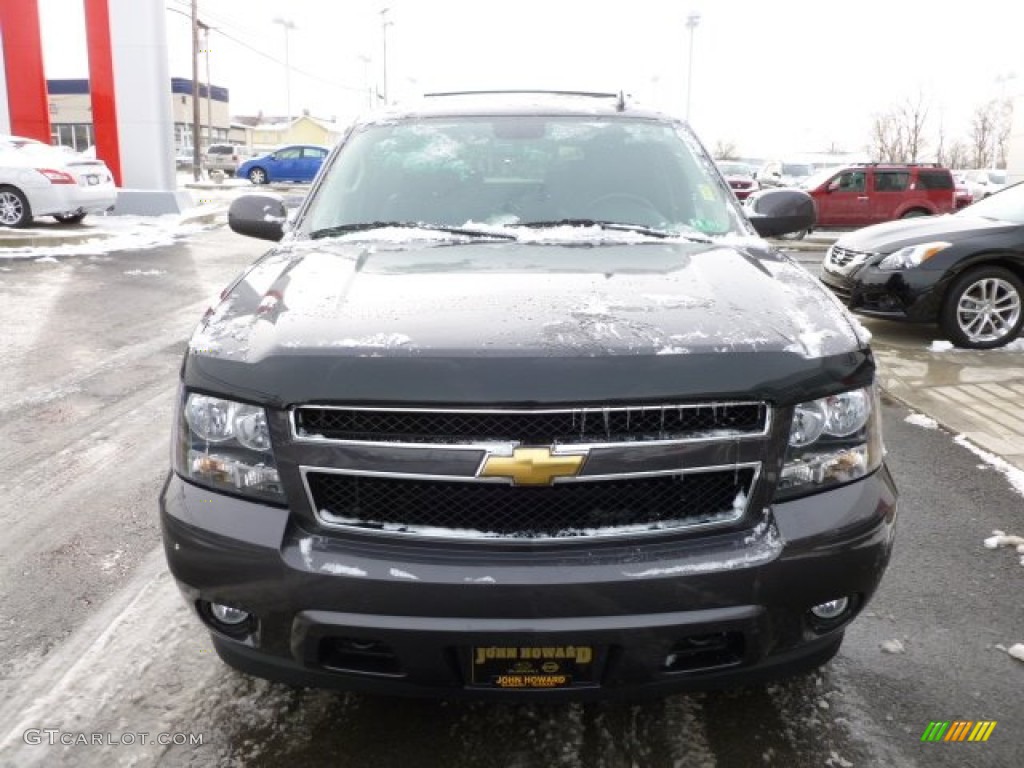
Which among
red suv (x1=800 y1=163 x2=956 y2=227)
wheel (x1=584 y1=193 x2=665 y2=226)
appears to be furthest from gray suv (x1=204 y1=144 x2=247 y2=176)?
wheel (x1=584 y1=193 x2=665 y2=226)

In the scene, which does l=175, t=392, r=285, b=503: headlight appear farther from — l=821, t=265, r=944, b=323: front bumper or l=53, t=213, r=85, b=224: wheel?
l=53, t=213, r=85, b=224: wheel

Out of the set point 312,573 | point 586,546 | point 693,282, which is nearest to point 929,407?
point 693,282

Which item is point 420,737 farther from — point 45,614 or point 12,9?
point 12,9

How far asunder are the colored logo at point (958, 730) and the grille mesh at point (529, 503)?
1022 mm

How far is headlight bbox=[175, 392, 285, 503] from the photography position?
209 centimetres

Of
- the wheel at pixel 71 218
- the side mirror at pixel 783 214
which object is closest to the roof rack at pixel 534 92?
the side mirror at pixel 783 214

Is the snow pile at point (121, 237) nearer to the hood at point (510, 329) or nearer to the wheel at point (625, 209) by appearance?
the wheel at point (625, 209)

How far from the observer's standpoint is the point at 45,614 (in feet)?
10.1

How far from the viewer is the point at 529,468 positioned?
1973mm

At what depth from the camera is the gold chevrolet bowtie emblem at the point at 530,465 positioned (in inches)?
77.7

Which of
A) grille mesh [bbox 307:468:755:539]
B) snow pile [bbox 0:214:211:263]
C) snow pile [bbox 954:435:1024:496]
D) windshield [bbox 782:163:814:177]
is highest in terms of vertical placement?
windshield [bbox 782:163:814:177]

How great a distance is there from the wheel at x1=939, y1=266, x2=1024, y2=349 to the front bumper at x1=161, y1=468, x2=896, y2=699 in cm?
623

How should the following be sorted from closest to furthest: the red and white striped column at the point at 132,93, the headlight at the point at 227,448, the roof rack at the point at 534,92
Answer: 1. the headlight at the point at 227,448
2. the roof rack at the point at 534,92
3. the red and white striped column at the point at 132,93

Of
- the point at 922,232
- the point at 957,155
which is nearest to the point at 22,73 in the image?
the point at 922,232
